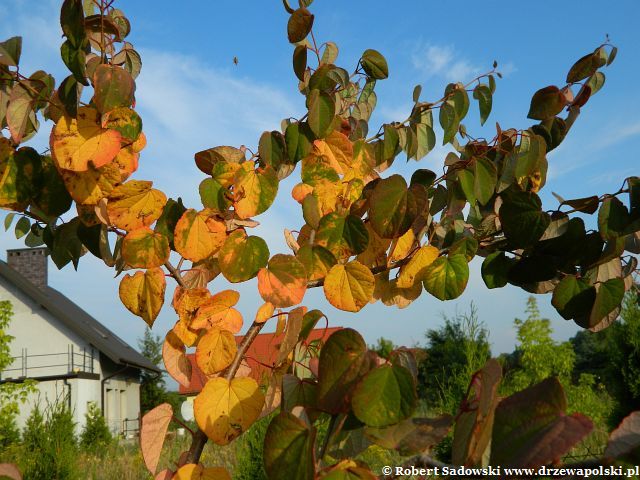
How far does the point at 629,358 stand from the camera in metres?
5.52

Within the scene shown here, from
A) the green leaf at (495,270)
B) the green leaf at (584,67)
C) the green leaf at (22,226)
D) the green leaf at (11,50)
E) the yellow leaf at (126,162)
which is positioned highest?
the green leaf at (584,67)

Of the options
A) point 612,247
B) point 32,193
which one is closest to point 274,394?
point 32,193

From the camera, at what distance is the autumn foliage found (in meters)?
0.50

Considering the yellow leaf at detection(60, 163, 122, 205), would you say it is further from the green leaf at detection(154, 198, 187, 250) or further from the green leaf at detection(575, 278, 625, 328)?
the green leaf at detection(575, 278, 625, 328)

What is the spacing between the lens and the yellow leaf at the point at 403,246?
0.86 meters

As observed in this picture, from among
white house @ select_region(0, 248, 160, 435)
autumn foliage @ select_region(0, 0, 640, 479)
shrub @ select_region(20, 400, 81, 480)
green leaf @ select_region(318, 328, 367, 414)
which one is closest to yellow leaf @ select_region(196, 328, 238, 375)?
autumn foliage @ select_region(0, 0, 640, 479)

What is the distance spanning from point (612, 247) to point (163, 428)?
0.68 meters

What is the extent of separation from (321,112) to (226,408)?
0.42m

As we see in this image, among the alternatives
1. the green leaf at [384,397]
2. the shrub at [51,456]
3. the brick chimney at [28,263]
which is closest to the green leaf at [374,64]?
the green leaf at [384,397]

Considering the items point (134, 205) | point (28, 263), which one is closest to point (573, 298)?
point (134, 205)

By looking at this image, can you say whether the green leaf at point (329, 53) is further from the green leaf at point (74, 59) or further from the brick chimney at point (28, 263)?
the brick chimney at point (28, 263)

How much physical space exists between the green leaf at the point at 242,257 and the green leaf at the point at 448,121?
0.48 m

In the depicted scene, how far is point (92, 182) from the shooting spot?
75 centimetres

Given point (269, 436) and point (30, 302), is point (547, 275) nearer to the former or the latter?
point (269, 436)
